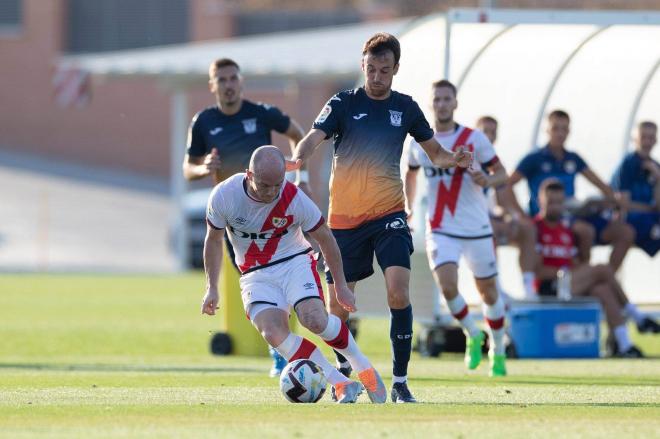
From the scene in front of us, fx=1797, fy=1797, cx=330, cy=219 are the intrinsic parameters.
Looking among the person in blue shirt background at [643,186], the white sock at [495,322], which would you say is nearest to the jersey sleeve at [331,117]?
the white sock at [495,322]

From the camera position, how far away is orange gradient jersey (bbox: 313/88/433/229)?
12141 mm

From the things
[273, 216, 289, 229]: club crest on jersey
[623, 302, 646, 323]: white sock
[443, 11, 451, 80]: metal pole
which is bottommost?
[623, 302, 646, 323]: white sock

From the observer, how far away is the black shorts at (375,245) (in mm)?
11998

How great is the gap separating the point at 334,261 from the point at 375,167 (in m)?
1.06

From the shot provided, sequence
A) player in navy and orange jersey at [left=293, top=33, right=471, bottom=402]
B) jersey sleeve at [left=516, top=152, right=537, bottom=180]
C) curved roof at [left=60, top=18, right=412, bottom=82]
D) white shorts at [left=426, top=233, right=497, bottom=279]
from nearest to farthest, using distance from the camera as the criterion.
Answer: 1. player in navy and orange jersey at [left=293, top=33, right=471, bottom=402]
2. white shorts at [left=426, top=233, right=497, bottom=279]
3. jersey sleeve at [left=516, top=152, right=537, bottom=180]
4. curved roof at [left=60, top=18, right=412, bottom=82]

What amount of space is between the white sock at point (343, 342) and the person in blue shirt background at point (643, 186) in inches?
335

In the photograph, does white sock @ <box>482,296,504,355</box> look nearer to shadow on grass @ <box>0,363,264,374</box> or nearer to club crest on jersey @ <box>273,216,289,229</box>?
shadow on grass @ <box>0,363,264,374</box>

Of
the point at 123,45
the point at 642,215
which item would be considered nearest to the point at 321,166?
the point at 123,45

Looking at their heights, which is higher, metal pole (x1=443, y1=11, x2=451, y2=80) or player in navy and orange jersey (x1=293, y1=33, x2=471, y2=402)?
metal pole (x1=443, y1=11, x2=451, y2=80)

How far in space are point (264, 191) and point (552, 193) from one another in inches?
323

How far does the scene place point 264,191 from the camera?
1112 centimetres

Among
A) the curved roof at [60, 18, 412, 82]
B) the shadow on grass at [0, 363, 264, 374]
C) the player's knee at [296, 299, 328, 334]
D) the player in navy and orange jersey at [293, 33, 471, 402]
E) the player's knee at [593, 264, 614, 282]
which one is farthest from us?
the curved roof at [60, 18, 412, 82]

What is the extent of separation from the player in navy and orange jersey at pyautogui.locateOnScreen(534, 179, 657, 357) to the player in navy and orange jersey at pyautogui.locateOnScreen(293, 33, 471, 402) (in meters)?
6.77

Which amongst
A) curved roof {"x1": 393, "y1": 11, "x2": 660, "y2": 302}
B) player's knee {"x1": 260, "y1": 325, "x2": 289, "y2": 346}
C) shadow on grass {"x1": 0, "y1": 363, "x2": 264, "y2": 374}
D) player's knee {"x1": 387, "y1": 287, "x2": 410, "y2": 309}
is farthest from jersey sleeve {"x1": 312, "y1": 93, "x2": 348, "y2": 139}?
curved roof {"x1": 393, "y1": 11, "x2": 660, "y2": 302}
